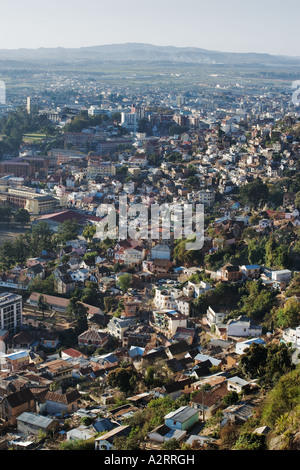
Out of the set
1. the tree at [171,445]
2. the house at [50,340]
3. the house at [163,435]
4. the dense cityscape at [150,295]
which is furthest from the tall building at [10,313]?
the tree at [171,445]

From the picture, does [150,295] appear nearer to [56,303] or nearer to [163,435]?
[56,303]

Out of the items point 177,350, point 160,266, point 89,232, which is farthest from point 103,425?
point 89,232

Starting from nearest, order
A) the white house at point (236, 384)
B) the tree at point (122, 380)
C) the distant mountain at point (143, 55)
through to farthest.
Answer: the white house at point (236, 384), the tree at point (122, 380), the distant mountain at point (143, 55)

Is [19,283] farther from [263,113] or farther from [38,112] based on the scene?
[263,113]

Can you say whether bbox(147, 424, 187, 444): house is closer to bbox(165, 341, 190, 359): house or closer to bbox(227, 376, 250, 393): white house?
bbox(227, 376, 250, 393): white house

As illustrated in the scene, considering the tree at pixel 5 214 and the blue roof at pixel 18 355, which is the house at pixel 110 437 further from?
the tree at pixel 5 214
